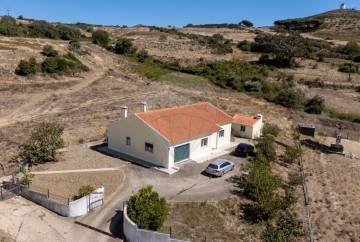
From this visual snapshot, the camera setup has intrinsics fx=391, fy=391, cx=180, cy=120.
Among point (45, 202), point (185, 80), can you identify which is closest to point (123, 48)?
point (185, 80)

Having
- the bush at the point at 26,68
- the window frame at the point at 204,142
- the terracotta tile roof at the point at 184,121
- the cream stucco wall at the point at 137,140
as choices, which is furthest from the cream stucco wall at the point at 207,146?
the bush at the point at 26,68

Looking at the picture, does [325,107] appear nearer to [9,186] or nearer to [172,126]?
[172,126]

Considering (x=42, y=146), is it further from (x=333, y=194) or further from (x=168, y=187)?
(x=333, y=194)

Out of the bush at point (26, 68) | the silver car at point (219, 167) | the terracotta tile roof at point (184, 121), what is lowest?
the silver car at point (219, 167)

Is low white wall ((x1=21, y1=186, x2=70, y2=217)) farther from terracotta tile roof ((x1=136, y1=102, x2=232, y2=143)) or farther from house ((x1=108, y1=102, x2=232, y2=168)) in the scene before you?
terracotta tile roof ((x1=136, y1=102, x2=232, y2=143))

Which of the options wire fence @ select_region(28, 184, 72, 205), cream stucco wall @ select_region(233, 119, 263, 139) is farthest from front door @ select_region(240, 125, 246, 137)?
wire fence @ select_region(28, 184, 72, 205)

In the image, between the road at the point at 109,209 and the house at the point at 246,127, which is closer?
the road at the point at 109,209

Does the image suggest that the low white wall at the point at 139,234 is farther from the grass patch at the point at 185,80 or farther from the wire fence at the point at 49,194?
the grass patch at the point at 185,80
